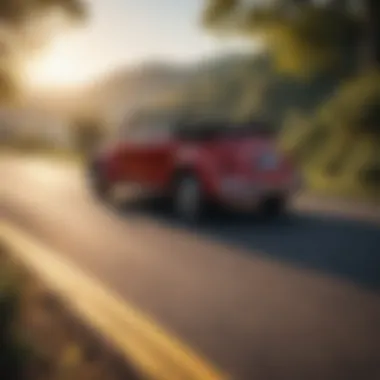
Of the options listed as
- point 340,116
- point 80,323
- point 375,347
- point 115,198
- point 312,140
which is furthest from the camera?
point 115,198

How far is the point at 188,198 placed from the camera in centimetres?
766

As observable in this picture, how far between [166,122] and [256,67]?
6.01ft

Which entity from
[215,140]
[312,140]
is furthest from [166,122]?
[312,140]

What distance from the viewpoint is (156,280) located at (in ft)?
16.8

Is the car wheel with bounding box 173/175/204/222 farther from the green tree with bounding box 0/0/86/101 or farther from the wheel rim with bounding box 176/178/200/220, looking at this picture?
the green tree with bounding box 0/0/86/101

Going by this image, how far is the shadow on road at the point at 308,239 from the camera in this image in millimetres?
5355

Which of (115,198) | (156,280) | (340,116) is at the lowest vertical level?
(115,198)

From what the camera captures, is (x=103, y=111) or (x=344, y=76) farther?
(x=344, y=76)

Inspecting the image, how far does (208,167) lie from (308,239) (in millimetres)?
1360

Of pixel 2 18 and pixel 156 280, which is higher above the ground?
pixel 2 18

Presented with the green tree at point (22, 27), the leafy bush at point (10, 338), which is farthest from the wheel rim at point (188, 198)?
the leafy bush at point (10, 338)

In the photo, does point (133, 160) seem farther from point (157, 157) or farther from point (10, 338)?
point (10, 338)

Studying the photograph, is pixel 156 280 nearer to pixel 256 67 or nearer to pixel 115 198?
pixel 256 67

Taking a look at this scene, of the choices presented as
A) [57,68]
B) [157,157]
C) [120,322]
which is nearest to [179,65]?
[57,68]
